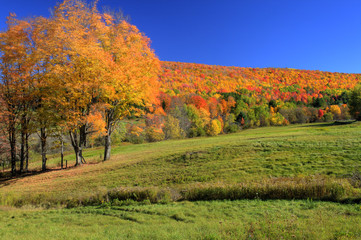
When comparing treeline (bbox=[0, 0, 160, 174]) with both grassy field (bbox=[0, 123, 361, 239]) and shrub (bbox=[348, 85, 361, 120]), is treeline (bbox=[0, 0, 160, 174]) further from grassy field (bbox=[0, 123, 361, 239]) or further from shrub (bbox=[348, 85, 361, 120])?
shrub (bbox=[348, 85, 361, 120])

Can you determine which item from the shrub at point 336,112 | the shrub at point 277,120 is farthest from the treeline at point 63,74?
the shrub at point 336,112

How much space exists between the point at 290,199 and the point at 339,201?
1599 millimetres

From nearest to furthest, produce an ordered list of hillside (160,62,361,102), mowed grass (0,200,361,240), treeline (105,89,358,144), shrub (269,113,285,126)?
mowed grass (0,200,361,240), treeline (105,89,358,144), shrub (269,113,285,126), hillside (160,62,361,102)

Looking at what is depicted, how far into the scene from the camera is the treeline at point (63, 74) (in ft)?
57.7

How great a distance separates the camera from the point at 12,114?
60.5 feet

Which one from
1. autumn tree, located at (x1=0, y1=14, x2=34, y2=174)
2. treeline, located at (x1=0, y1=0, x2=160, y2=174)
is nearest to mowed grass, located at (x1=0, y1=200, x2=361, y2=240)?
treeline, located at (x1=0, y1=0, x2=160, y2=174)

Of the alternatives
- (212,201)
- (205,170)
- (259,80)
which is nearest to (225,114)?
(259,80)

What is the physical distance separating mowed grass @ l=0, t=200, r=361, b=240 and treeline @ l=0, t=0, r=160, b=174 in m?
11.3

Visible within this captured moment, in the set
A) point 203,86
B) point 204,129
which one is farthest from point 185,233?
point 203,86

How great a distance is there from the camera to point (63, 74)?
57.4 ft

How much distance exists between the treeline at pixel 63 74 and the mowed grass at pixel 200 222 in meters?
11.3

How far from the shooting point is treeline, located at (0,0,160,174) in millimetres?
17578

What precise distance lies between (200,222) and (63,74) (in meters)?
16.9

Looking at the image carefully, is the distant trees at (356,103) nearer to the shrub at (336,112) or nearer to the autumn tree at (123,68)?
the shrub at (336,112)
